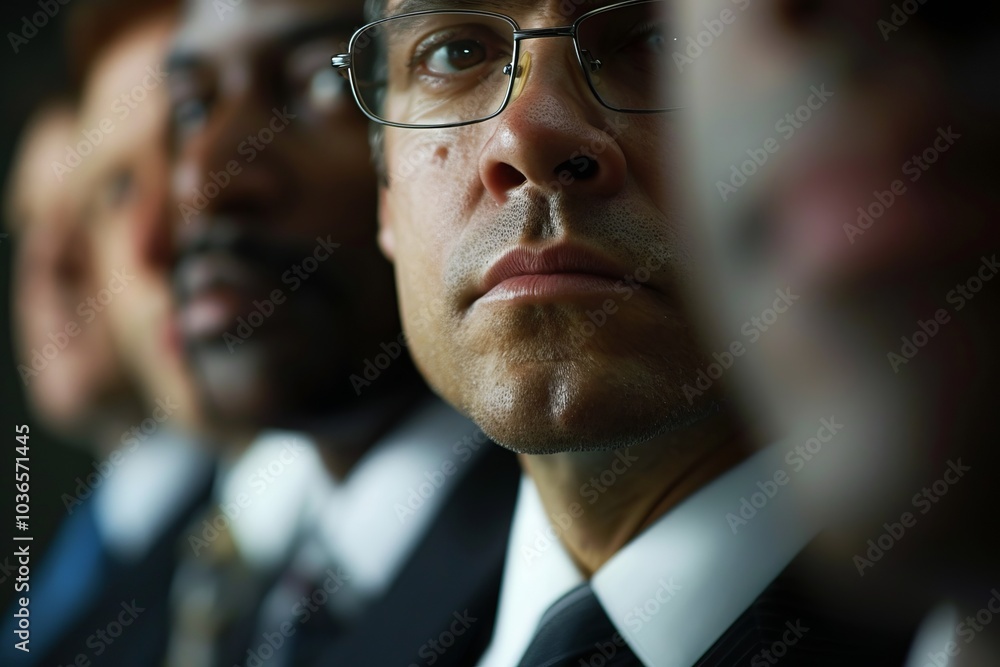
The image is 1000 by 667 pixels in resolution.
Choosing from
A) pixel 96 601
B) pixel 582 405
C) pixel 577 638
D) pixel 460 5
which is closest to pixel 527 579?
pixel 577 638

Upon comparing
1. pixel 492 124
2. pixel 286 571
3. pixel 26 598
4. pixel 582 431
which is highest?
pixel 492 124

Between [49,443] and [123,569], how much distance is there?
0.65ft

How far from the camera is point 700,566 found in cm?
60

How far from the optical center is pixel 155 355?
101 cm

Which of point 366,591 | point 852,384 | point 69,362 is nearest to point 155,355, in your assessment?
point 69,362

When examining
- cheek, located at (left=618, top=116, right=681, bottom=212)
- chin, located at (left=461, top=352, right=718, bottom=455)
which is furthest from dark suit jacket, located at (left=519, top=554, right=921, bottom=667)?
cheek, located at (left=618, top=116, right=681, bottom=212)

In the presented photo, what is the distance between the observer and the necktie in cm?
61

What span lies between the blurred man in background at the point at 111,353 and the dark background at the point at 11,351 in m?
0.02

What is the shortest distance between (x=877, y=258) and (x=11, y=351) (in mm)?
862

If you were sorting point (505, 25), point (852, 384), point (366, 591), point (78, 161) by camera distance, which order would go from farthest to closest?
point (78, 161) < point (366, 591) < point (505, 25) < point (852, 384)

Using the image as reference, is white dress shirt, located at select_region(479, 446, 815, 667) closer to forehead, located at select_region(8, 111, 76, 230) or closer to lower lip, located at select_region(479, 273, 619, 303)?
lower lip, located at select_region(479, 273, 619, 303)

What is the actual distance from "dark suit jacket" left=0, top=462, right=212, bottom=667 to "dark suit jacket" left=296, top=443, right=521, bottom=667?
0.25 m

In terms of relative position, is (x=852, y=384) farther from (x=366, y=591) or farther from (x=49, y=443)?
(x=49, y=443)

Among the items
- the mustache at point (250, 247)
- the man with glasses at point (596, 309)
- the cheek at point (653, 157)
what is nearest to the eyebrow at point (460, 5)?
the man with glasses at point (596, 309)
